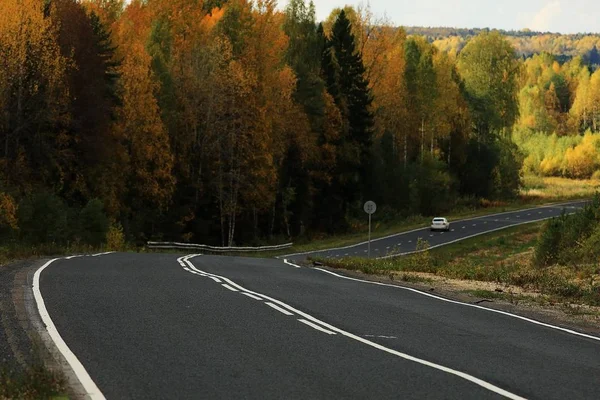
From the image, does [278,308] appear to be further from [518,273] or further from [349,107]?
[349,107]

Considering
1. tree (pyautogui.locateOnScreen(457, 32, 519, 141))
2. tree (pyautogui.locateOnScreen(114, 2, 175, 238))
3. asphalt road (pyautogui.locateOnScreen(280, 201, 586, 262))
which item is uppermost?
tree (pyautogui.locateOnScreen(457, 32, 519, 141))

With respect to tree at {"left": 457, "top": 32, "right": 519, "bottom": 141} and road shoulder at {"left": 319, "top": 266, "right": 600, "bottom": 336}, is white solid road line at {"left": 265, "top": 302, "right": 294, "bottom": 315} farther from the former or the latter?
tree at {"left": 457, "top": 32, "right": 519, "bottom": 141}

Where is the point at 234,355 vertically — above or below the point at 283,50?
below

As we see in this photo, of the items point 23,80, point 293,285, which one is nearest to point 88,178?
point 23,80

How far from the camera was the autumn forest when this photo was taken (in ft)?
129

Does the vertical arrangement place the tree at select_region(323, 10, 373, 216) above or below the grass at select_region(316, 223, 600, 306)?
above

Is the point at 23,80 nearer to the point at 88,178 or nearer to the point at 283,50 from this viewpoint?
the point at 88,178

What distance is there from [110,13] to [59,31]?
17257mm

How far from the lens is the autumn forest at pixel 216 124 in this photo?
3919 centimetres

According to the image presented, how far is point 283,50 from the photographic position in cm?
6088

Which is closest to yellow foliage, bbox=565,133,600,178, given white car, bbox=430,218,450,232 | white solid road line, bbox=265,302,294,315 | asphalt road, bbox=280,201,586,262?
asphalt road, bbox=280,201,586,262

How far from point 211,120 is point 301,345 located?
138 feet

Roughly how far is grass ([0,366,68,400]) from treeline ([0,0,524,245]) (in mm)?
27119

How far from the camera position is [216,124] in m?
50.6
